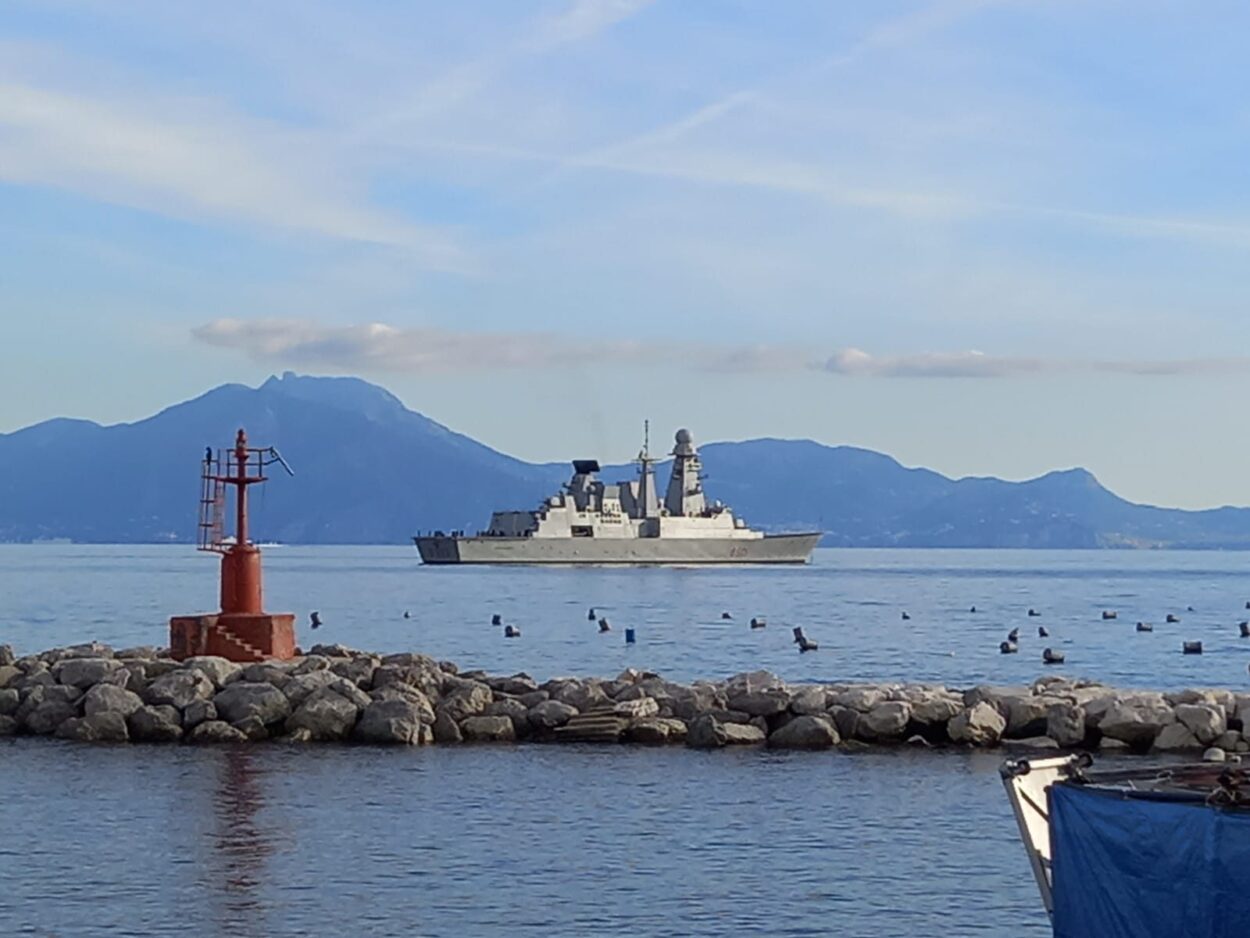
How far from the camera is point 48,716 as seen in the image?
23.5 meters

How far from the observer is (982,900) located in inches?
562

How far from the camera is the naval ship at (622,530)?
388 ft

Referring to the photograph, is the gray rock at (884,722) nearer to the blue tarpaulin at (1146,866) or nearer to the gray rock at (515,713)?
the gray rock at (515,713)

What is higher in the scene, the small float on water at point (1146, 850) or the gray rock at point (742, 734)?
the small float on water at point (1146, 850)

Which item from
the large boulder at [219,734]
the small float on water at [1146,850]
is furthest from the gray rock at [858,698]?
the small float on water at [1146,850]

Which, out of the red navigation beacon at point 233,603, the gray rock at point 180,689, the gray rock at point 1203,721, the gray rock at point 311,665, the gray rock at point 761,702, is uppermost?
the red navigation beacon at point 233,603

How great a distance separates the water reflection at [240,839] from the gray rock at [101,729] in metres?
1.65

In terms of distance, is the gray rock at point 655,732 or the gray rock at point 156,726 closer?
the gray rock at point 655,732

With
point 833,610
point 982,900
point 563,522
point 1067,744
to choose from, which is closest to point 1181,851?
point 982,900

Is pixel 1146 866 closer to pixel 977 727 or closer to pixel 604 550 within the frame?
pixel 977 727

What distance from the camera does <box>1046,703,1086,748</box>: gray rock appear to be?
21.7 metres

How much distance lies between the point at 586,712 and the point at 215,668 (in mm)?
4795

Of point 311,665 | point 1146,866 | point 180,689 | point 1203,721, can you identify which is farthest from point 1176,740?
point 1146,866

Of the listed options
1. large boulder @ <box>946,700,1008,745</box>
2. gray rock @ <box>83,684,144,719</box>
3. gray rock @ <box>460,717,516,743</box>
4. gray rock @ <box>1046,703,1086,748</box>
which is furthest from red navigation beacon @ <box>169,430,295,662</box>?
gray rock @ <box>1046,703,1086,748</box>
